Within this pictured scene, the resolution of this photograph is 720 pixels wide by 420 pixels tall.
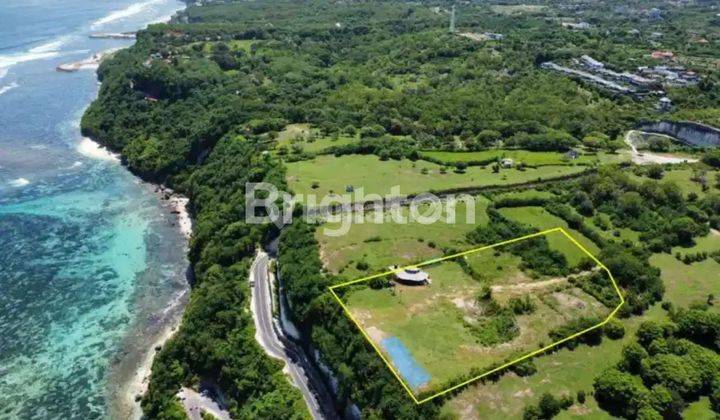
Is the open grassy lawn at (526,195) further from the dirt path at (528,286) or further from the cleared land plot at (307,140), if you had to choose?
the cleared land plot at (307,140)

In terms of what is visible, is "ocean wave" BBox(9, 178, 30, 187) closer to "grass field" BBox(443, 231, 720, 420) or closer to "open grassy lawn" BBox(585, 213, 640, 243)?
"grass field" BBox(443, 231, 720, 420)

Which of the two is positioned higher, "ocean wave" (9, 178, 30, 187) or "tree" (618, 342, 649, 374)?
"tree" (618, 342, 649, 374)

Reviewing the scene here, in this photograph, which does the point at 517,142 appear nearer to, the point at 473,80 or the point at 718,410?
the point at 473,80

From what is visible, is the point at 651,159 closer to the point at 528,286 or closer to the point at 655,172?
the point at 655,172

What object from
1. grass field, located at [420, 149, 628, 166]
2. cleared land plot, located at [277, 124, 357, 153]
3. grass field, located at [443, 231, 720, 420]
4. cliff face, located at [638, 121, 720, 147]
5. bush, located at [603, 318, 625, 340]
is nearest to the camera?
grass field, located at [443, 231, 720, 420]

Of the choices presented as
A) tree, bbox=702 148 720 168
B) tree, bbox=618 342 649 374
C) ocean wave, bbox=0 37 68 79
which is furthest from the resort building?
ocean wave, bbox=0 37 68 79

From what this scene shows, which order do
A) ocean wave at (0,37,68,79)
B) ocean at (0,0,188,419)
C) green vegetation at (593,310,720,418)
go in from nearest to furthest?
1. green vegetation at (593,310,720,418)
2. ocean at (0,0,188,419)
3. ocean wave at (0,37,68,79)
